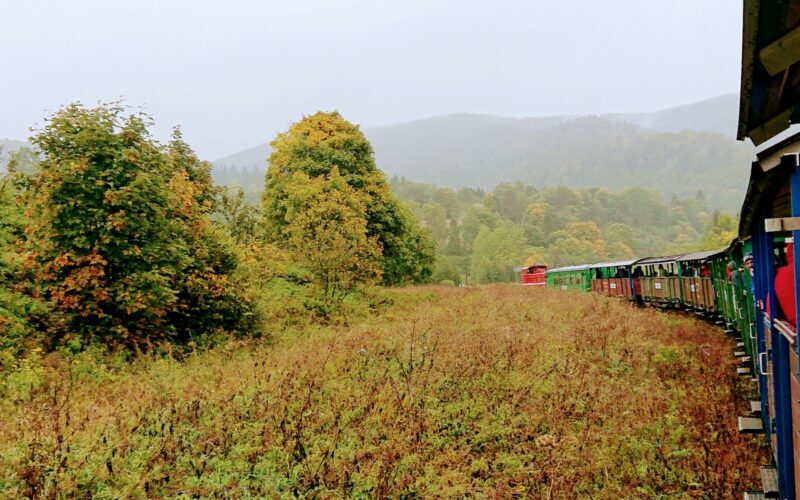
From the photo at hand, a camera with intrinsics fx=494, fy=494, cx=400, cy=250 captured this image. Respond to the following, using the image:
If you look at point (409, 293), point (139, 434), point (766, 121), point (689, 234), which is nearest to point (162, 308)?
point (139, 434)

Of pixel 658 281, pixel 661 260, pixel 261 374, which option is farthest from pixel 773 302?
pixel 658 281

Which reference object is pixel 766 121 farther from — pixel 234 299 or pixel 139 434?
pixel 234 299

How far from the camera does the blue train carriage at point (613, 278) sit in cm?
2591

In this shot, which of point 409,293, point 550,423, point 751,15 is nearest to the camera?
point 751,15

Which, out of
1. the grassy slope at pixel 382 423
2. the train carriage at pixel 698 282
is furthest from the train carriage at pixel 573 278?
the grassy slope at pixel 382 423

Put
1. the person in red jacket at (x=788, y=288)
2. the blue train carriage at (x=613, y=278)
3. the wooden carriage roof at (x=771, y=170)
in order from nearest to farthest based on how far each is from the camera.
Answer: the wooden carriage roof at (x=771, y=170)
the person in red jacket at (x=788, y=288)
the blue train carriage at (x=613, y=278)

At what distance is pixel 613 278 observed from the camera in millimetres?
27969

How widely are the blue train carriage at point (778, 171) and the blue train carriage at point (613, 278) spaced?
2197 centimetres

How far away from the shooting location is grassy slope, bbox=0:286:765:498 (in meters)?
4.85

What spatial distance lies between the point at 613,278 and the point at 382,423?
2494 centimetres

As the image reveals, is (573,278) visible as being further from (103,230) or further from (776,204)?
(103,230)

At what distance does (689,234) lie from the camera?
6270 inches

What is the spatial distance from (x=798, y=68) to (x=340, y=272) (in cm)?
1508

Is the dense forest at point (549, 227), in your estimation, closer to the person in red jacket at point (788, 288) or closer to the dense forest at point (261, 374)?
the dense forest at point (261, 374)
